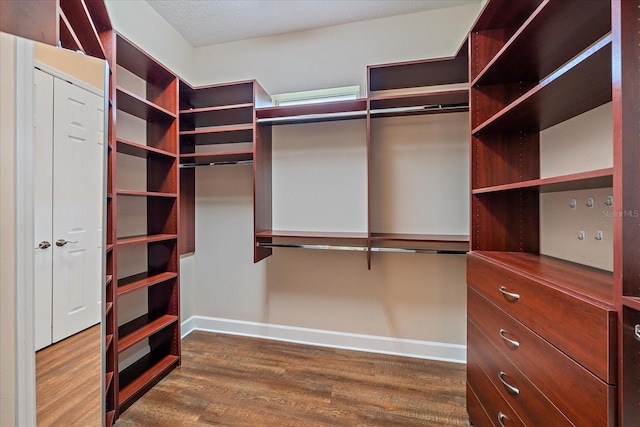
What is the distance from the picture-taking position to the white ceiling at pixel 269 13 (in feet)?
7.54

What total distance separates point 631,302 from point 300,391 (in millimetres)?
1942

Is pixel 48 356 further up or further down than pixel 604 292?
further down

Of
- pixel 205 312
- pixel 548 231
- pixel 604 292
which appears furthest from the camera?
pixel 205 312

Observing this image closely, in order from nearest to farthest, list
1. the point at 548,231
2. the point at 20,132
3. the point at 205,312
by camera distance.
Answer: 1. the point at 20,132
2. the point at 548,231
3. the point at 205,312

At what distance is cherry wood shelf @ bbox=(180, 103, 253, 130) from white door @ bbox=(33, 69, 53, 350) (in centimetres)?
147

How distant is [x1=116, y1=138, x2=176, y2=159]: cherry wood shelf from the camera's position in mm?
1876

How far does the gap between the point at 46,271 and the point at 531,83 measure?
8.26 ft

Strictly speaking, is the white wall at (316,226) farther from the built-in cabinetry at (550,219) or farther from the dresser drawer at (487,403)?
the dresser drawer at (487,403)

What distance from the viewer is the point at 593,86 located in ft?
3.53

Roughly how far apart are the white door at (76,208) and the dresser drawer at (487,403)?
1.89m

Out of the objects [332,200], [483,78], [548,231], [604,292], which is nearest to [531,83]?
[483,78]

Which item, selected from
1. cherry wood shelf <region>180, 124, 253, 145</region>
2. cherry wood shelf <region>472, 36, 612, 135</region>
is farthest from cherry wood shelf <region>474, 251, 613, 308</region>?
cherry wood shelf <region>180, 124, 253, 145</region>

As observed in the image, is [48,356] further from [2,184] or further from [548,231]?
[548,231]

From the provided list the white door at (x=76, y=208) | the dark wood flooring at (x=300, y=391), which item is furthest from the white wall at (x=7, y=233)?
the dark wood flooring at (x=300, y=391)
